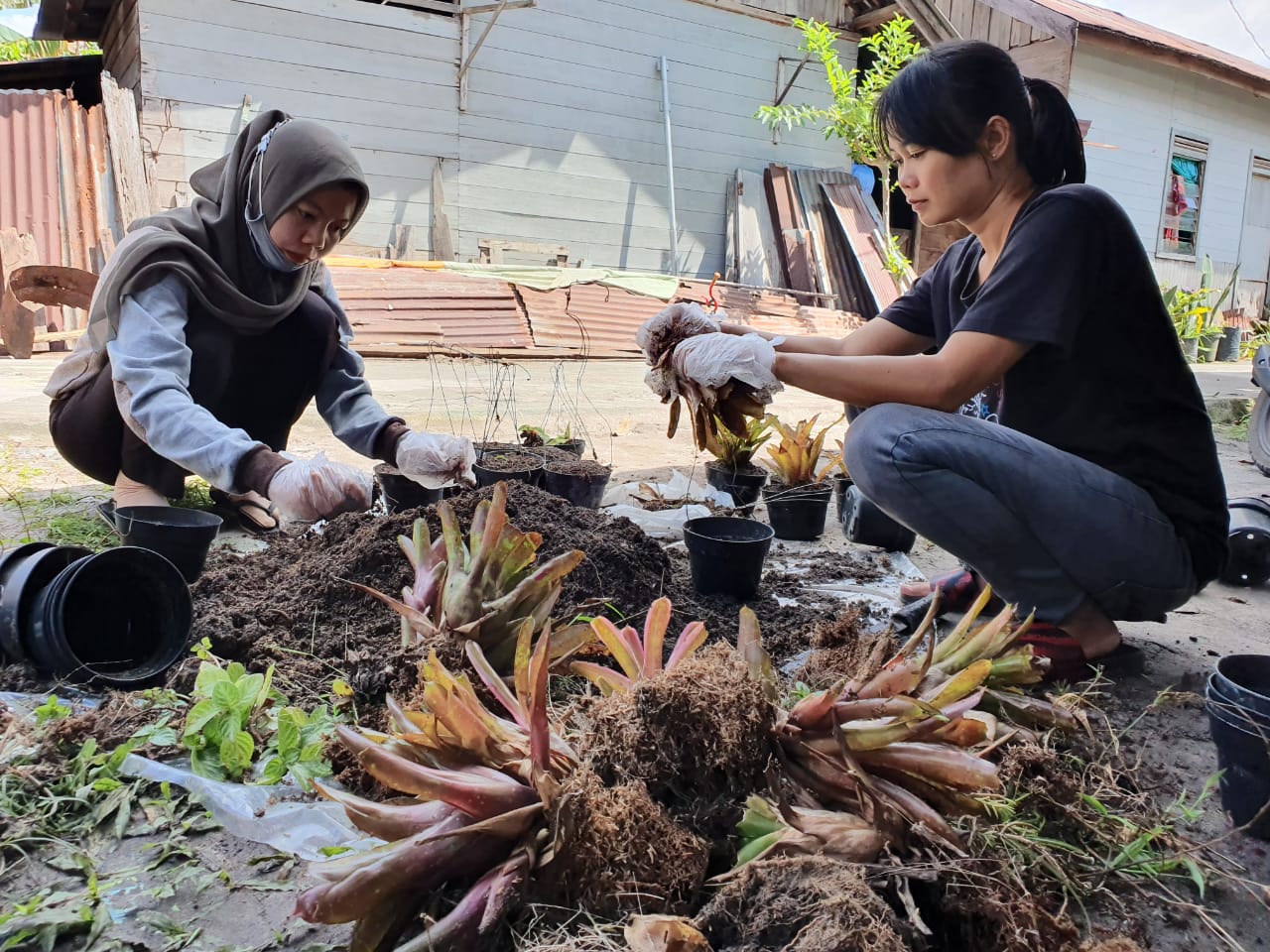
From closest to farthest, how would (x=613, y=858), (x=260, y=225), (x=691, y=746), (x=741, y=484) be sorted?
(x=613, y=858) → (x=691, y=746) → (x=260, y=225) → (x=741, y=484)

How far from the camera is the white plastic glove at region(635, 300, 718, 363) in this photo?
2537 mm

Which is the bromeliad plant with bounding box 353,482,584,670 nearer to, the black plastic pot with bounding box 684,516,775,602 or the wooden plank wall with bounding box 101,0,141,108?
the black plastic pot with bounding box 684,516,775,602

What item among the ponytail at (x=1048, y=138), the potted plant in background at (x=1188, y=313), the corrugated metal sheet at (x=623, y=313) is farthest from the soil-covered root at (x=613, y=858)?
the potted plant in background at (x=1188, y=313)

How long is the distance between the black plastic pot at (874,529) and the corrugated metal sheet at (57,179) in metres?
6.82

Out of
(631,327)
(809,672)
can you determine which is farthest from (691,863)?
(631,327)

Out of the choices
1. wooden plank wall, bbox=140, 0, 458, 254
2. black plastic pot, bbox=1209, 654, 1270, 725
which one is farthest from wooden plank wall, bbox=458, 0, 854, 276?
black plastic pot, bbox=1209, 654, 1270, 725

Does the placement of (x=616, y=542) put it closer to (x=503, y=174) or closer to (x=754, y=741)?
(x=754, y=741)

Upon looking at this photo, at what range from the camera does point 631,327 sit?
924 cm

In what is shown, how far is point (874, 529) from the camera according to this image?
11.5ft

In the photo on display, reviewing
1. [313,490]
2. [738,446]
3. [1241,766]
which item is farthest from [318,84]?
[1241,766]

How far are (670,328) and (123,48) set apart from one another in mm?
8865

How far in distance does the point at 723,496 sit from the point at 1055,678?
1760 millimetres

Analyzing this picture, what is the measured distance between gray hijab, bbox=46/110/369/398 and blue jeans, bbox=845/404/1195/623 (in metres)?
1.86

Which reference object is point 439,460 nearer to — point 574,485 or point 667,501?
point 574,485
